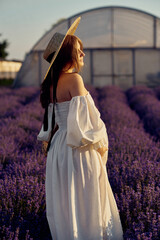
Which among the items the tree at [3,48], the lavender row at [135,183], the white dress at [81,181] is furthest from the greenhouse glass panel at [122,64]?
the tree at [3,48]

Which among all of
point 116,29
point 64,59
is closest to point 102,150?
point 64,59

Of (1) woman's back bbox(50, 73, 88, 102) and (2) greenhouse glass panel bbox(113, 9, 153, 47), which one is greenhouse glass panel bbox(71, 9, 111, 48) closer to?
(2) greenhouse glass panel bbox(113, 9, 153, 47)

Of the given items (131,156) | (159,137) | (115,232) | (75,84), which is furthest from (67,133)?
(159,137)

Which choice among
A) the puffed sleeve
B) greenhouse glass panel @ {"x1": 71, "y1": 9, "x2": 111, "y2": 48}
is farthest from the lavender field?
greenhouse glass panel @ {"x1": 71, "y1": 9, "x2": 111, "y2": 48}

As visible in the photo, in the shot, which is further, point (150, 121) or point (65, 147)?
point (150, 121)

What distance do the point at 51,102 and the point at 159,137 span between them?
260 centimetres

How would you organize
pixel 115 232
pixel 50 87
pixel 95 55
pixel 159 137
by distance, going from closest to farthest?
pixel 115 232 < pixel 50 87 < pixel 159 137 < pixel 95 55

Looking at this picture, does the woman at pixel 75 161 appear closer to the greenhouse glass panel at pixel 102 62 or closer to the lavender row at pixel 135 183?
the lavender row at pixel 135 183

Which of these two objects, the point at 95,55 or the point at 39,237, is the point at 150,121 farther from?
the point at 95,55

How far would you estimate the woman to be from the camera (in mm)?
1678

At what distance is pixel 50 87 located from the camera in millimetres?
1921

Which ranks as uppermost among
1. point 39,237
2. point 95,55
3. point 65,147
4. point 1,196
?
point 95,55

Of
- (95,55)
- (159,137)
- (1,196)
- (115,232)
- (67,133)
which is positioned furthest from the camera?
(95,55)

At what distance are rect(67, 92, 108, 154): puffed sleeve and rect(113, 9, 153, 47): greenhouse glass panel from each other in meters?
12.8
